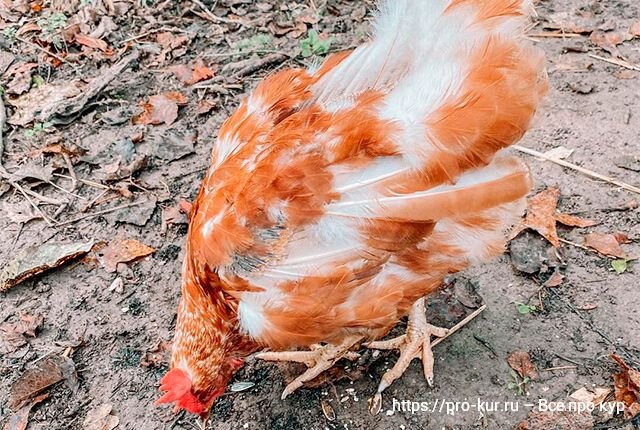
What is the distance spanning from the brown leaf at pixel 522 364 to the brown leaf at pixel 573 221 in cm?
87

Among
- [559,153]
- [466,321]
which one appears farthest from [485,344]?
[559,153]

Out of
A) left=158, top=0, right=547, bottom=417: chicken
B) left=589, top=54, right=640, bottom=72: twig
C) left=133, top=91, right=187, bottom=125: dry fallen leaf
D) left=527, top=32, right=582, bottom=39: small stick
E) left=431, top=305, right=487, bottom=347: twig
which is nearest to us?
left=158, top=0, right=547, bottom=417: chicken

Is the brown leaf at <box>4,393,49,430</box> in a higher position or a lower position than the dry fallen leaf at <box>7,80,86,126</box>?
lower

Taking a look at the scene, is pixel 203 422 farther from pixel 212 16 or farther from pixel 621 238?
pixel 212 16

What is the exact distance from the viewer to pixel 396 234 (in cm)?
262

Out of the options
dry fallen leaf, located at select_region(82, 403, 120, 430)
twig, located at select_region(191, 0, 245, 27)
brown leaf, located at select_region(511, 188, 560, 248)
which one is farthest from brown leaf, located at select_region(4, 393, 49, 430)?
twig, located at select_region(191, 0, 245, 27)

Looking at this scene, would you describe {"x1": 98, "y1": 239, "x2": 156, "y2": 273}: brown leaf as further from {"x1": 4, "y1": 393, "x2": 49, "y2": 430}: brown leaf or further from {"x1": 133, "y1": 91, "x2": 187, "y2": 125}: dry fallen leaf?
{"x1": 133, "y1": 91, "x2": 187, "y2": 125}: dry fallen leaf

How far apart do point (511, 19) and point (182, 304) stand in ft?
6.11

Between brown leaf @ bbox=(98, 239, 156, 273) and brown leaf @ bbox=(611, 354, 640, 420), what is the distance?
8.28 feet

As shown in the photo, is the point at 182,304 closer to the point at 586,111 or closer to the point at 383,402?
the point at 383,402

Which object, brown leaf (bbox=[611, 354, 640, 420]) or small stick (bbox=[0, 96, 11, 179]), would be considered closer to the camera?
brown leaf (bbox=[611, 354, 640, 420])

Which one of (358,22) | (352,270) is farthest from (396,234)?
(358,22)

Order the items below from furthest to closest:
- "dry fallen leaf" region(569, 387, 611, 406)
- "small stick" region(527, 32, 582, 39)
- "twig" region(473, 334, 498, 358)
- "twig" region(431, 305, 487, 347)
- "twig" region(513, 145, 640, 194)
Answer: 1. "small stick" region(527, 32, 582, 39)
2. "twig" region(513, 145, 640, 194)
3. "twig" region(431, 305, 487, 347)
4. "twig" region(473, 334, 498, 358)
5. "dry fallen leaf" region(569, 387, 611, 406)

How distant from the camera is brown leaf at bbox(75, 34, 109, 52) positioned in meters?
5.13
